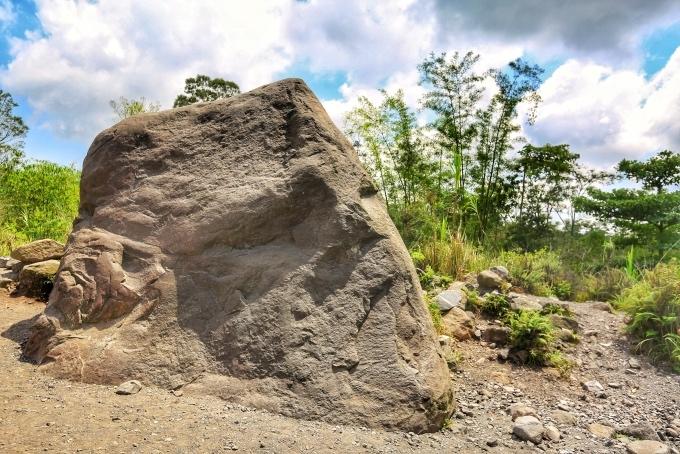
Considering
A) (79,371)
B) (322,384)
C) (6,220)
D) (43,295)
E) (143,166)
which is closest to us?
(322,384)

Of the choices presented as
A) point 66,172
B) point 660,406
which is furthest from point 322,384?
point 66,172

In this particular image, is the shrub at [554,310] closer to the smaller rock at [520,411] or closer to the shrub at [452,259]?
the shrub at [452,259]

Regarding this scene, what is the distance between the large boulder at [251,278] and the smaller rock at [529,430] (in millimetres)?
520

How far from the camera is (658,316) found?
5.62m

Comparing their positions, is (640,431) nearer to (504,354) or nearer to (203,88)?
(504,354)

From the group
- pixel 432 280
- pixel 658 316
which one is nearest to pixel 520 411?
pixel 658 316

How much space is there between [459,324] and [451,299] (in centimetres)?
39

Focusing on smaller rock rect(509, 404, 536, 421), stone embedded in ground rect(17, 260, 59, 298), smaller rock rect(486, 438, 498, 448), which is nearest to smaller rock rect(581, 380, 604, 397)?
smaller rock rect(509, 404, 536, 421)

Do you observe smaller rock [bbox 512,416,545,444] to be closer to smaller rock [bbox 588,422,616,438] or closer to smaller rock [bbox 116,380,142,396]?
smaller rock [bbox 588,422,616,438]

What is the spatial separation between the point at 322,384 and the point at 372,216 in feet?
3.75

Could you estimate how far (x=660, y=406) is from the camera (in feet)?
15.0

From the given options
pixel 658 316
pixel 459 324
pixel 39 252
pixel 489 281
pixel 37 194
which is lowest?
pixel 459 324

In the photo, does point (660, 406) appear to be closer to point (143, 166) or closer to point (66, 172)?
point (143, 166)

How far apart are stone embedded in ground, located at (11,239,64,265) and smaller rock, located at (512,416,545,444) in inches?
212
